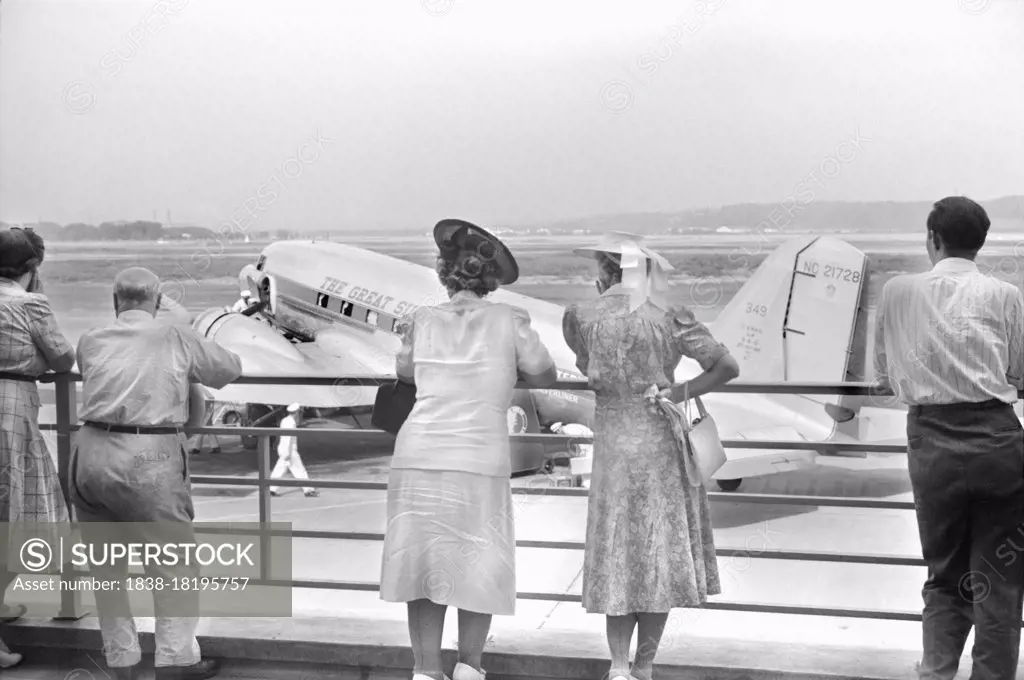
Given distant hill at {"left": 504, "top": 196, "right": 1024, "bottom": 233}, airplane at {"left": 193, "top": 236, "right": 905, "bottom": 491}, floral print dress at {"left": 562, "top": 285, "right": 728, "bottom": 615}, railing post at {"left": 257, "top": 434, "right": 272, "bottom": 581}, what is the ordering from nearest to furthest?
floral print dress at {"left": 562, "top": 285, "right": 728, "bottom": 615}, railing post at {"left": 257, "top": 434, "right": 272, "bottom": 581}, airplane at {"left": 193, "top": 236, "right": 905, "bottom": 491}, distant hill at {"left": 504, "top": 196, "right": 1024, "bottom": 233}

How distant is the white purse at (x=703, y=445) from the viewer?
262 cm

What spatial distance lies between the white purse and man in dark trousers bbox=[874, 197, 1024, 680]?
512mm

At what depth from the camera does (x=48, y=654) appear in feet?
11.0

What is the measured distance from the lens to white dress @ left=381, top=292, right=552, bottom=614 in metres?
2.56

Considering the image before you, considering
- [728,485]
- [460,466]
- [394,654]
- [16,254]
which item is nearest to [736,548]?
[394,654]

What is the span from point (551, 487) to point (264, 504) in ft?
3.39

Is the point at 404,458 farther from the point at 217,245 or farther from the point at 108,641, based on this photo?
the point at 217,245

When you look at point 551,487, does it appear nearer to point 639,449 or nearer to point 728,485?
point 639,449

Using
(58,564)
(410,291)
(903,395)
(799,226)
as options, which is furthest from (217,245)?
(903,395)

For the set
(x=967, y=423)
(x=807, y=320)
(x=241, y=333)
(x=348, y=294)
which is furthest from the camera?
(x=348, y=294)

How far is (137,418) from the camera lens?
279 centimetres

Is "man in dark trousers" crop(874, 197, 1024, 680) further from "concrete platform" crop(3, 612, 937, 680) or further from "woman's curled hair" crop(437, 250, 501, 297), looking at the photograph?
"woman's curled hair" crop(437, 250, 501, 297)

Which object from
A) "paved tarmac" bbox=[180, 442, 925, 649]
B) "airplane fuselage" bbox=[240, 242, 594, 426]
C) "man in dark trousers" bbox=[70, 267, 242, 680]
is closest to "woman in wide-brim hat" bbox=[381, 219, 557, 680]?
"man in dark trousers" bbox=[70, 267, 242, 680]

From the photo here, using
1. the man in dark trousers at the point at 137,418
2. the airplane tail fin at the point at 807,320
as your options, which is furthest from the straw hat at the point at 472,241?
the airplane tail fin at the point at 807,320
